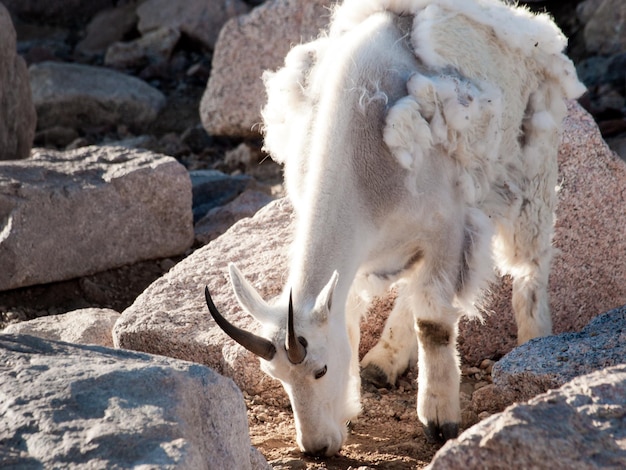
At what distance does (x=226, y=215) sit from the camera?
25.6ft

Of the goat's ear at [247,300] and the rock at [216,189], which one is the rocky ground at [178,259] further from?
the goat's ear at [247,300]

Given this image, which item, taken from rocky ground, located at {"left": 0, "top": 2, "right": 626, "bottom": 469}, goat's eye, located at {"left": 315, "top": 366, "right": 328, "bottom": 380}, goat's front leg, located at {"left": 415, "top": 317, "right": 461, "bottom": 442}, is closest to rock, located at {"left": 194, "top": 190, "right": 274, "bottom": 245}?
rocky ground, located at {"left": 0, "top": 2, "right": 626, "bottom": 469}

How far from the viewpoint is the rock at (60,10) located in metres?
16.0

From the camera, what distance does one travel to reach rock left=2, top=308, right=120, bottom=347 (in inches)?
212

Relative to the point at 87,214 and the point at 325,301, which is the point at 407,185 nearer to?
the point at 325,301

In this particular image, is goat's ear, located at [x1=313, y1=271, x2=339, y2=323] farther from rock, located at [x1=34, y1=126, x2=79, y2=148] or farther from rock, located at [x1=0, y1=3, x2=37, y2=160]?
rock, located at [x1=34, y1=126, x2=79, y2=148]

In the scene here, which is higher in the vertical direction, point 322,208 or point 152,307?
point 322,208

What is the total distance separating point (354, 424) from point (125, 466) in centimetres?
243

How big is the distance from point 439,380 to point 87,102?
8.61 m

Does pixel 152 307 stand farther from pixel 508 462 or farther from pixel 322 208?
pixel 508 462

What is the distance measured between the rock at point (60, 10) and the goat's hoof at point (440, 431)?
508 inches

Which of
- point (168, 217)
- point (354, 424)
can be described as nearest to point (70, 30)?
point (168, 217)

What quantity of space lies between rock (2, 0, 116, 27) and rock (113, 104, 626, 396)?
11.1 m

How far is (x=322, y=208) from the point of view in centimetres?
418
